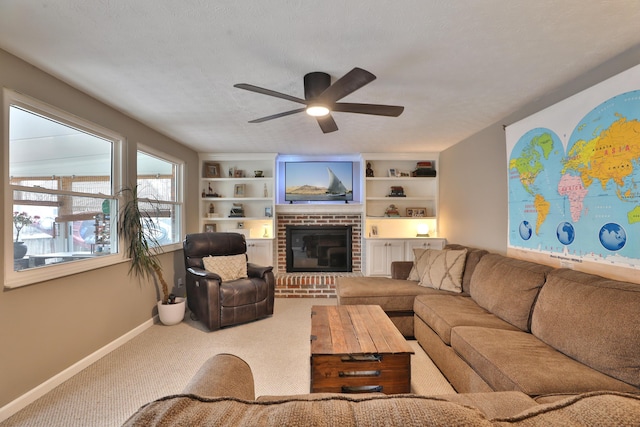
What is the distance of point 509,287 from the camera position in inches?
90.9

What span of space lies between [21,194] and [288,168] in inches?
137

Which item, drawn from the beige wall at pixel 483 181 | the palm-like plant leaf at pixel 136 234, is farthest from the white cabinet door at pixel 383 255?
the palm-like plant leaf at pixel 136 234

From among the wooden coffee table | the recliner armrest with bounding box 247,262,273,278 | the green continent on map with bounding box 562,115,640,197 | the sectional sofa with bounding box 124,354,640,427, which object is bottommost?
the wooden coffee table

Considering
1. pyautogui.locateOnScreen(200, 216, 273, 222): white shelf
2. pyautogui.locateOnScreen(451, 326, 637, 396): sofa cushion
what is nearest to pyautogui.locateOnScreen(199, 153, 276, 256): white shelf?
pyautogui.locateOnScreen(200, 216, 273, 222): white shelf

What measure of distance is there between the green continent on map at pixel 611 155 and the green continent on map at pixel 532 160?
31cm

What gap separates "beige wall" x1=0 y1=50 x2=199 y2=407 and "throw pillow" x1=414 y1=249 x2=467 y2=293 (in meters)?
3.19

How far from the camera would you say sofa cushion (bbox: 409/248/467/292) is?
3.09 m

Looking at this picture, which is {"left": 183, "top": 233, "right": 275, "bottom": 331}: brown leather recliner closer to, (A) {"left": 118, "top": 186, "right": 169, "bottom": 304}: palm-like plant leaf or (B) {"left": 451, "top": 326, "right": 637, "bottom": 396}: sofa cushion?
(A) {"left": 118, "top": 186, "right": 169, "bottom": 304}: palm-like plant leaf

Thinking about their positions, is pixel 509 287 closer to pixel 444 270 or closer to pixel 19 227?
pixel 444 270

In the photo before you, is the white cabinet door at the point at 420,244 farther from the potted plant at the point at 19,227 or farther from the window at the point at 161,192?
the potted plant at the point at 19,227

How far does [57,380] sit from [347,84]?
300 cm

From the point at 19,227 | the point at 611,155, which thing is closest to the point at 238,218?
the point at 19,227

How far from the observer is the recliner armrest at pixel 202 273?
3.27m

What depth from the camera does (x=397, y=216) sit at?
5.08 m
